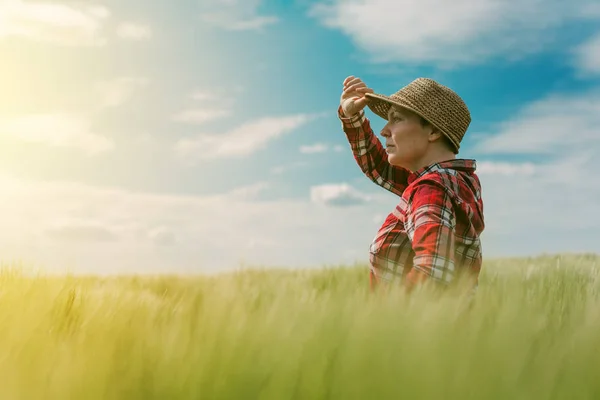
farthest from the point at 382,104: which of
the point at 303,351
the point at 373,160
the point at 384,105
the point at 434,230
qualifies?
the point at 303,351

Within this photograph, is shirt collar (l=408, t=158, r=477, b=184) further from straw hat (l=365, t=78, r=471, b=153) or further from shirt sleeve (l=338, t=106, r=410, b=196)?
shirt sleeve (l=338, t=106, r=410, b=196)

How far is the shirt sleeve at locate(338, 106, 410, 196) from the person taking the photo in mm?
3176

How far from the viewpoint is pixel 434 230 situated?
210cm

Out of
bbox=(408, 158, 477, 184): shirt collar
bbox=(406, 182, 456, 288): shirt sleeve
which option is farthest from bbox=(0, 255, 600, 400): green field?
bbox=(408, 158, 477, 184): shirt collar

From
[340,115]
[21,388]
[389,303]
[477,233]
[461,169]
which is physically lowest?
[21,388]

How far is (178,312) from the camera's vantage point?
1619 mm

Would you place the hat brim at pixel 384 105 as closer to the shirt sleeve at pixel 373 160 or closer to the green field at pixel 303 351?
the shirt sleeve at pixel 373 160

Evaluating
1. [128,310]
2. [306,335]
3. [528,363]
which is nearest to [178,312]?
[128,310]

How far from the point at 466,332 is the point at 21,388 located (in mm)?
959

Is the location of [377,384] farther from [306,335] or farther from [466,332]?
[466,332]

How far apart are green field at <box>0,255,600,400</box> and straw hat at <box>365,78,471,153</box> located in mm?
1004

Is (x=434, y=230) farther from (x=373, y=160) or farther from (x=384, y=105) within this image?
(x=373, y=160)

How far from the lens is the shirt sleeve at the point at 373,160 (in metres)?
3.18

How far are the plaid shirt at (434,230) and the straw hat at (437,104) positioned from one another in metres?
0.15
